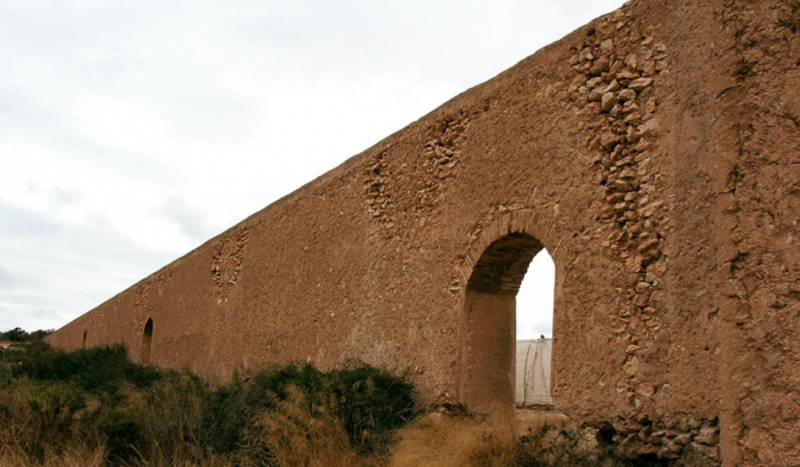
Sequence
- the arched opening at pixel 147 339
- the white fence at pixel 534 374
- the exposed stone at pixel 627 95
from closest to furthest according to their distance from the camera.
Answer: the exposed stone at pixel 627 95 < the white fence at pixel 534 374 < the arched opening at pixel 147 339

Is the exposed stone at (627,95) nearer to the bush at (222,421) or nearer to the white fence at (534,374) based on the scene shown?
the bush at (222,421)

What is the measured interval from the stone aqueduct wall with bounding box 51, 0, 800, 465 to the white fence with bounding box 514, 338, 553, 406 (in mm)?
4073

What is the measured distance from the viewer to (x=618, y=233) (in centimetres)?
572

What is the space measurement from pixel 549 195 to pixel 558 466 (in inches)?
83.2

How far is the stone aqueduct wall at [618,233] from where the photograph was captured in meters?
4.43

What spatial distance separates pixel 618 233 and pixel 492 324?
6.06ft

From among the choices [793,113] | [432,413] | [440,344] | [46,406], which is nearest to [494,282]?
[440,344]

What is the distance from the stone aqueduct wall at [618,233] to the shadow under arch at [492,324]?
0.06 ft

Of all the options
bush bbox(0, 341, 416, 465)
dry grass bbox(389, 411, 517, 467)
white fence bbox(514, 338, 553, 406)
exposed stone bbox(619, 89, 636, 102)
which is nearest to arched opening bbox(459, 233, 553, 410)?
dry grass bbox(389, 411, 517, 467)

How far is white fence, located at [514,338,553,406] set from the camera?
479 inches

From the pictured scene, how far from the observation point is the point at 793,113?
14.7 feet

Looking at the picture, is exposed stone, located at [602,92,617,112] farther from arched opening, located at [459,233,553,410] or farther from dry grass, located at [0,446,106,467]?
dry grass, located at [0,446,106,467]

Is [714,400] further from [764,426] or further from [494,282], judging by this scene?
[494,282]

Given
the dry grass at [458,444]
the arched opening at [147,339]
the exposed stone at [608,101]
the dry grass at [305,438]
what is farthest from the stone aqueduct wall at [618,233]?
the arched opening at [147,339]
